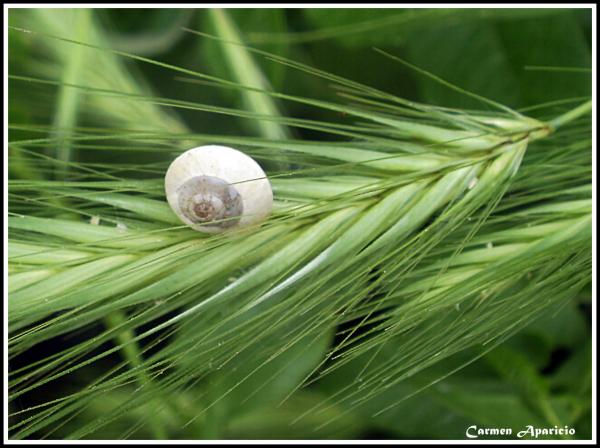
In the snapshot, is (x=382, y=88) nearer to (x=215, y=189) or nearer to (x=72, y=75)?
(x=72, y=75)

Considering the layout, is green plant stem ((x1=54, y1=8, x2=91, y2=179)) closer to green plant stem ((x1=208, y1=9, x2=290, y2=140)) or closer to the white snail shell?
green plant stem ((x1=208, y1=9, x2=290, y2=140))

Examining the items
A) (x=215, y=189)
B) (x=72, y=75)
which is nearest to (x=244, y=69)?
(x=72, y=75)

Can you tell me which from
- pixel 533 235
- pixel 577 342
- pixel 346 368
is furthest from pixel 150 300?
pixel 577 342

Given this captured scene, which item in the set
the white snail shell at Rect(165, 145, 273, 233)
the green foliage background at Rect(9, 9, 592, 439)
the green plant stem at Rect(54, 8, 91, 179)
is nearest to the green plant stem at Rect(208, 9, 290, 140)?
the green foliage background at Rect(9, 9, 592, 439)

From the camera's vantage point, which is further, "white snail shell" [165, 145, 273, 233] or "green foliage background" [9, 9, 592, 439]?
"green foliage background" [9, 9, 592, 439]

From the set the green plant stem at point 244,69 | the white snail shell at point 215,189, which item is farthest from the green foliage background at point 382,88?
the white snail shell at point 215,189

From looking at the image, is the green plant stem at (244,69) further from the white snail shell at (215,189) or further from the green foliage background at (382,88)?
the white snail shell at (215,189)

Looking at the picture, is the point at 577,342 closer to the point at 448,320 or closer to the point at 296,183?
the point at 448,320
